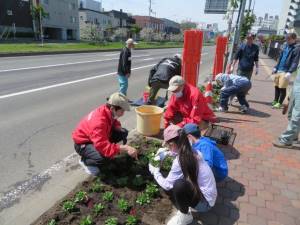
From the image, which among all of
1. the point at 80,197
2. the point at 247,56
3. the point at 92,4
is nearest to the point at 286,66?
Result: the point at 247,56

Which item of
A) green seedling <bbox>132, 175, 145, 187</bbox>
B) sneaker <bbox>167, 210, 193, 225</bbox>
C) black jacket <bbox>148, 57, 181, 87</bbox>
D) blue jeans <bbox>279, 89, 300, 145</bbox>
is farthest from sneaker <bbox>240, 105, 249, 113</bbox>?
sneaker <bbox>167, 210, 193, 225</bbox>

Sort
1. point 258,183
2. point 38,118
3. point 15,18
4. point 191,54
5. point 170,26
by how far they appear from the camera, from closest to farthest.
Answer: point 258,183 → point 38,118 → point 191,54 → point 15,18 → point 170,26

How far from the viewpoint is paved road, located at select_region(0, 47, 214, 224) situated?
13.1ft

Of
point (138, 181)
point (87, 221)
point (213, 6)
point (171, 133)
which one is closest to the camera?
point (171, 133)

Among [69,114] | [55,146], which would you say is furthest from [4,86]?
[55,146]

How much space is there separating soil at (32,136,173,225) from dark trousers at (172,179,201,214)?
1.17 ft

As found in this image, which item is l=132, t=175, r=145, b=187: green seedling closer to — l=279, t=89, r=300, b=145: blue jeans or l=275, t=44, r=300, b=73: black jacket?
l=279, t=89, r=300, b=145: blue jeans

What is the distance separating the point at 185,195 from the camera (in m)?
2.81

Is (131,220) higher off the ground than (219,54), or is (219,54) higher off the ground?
(219,54)

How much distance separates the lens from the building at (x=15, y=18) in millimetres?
41894

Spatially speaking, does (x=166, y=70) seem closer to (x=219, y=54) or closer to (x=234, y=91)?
(x=234, y=91)

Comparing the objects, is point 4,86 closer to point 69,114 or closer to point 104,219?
point 69,114

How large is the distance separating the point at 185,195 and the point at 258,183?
5.55 feet

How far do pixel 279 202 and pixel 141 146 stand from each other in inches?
89.9
